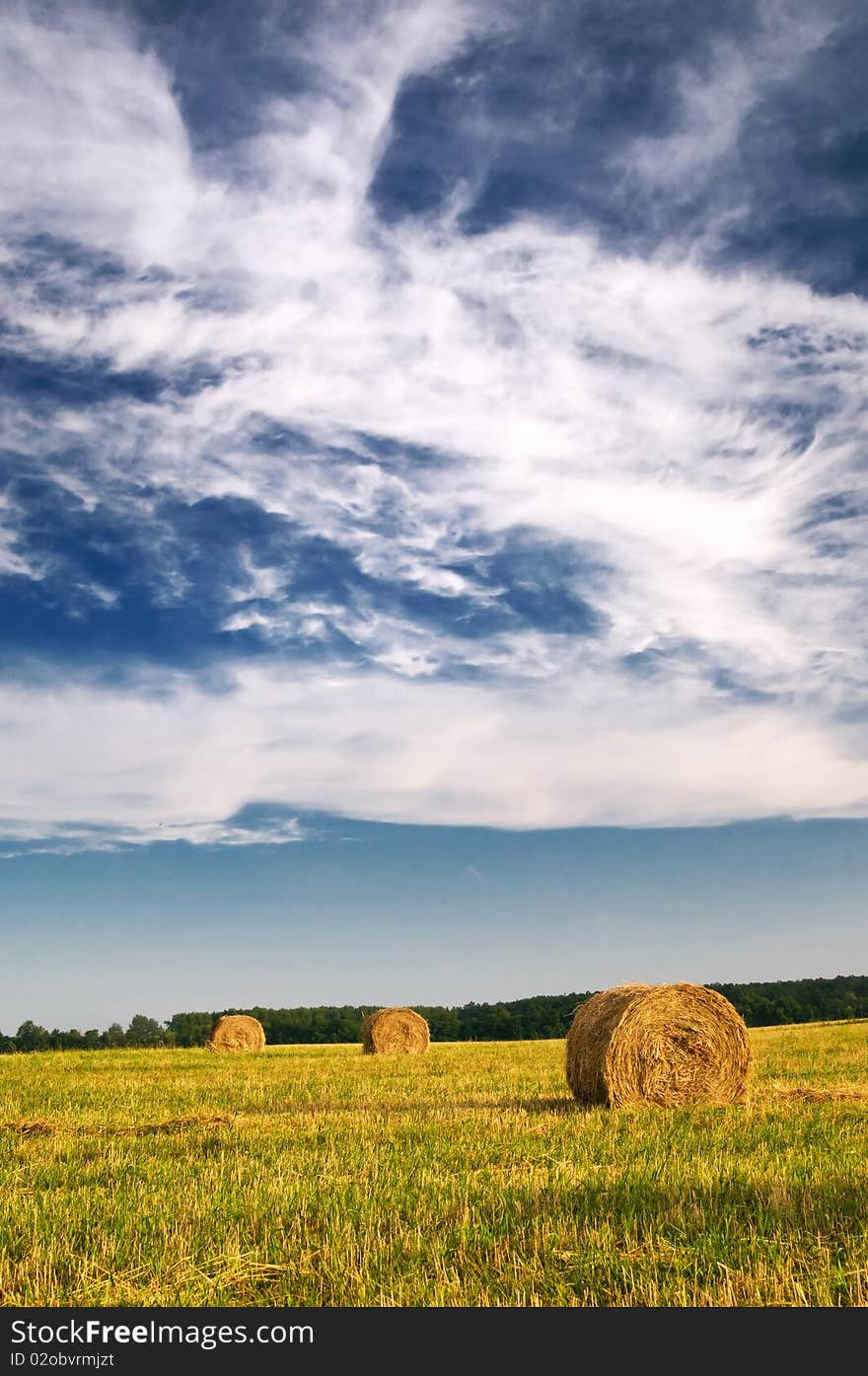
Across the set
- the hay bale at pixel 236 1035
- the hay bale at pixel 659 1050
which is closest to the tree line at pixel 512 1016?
the hay bale at pixel 236 1035

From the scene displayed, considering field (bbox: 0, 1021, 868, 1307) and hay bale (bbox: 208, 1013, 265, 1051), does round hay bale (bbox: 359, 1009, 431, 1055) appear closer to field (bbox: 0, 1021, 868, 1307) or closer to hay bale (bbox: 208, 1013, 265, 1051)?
hay bale (bbox: 208, 1013, 265, 1051)

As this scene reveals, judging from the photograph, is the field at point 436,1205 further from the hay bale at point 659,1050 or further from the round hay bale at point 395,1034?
the round hay bale at point 395,1034

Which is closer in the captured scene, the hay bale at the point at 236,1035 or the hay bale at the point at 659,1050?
the hay bale at the point at 659,1050

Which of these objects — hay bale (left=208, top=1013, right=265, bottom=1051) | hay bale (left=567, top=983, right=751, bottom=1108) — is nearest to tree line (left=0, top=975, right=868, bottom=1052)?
hay bale (left=208, top=1013, right=265, bottom=1051)

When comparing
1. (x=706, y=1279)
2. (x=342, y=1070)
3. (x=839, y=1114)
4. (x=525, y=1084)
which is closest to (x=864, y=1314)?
(x=706, y=1279)

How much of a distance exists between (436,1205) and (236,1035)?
29382mm

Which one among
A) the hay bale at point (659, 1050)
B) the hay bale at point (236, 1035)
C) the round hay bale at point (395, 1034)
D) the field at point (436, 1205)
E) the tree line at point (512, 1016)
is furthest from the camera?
the tree line at point (512, 1016)

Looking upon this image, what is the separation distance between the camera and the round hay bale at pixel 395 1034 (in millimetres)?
29969

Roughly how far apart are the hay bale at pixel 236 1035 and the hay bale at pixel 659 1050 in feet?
70.4

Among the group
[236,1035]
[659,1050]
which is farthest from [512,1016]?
[659,1050]

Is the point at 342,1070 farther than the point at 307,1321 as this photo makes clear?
Yes

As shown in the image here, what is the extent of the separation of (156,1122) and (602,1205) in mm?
6958

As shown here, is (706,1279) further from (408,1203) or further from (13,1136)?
(13,1136)

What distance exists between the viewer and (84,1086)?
18.1 m
